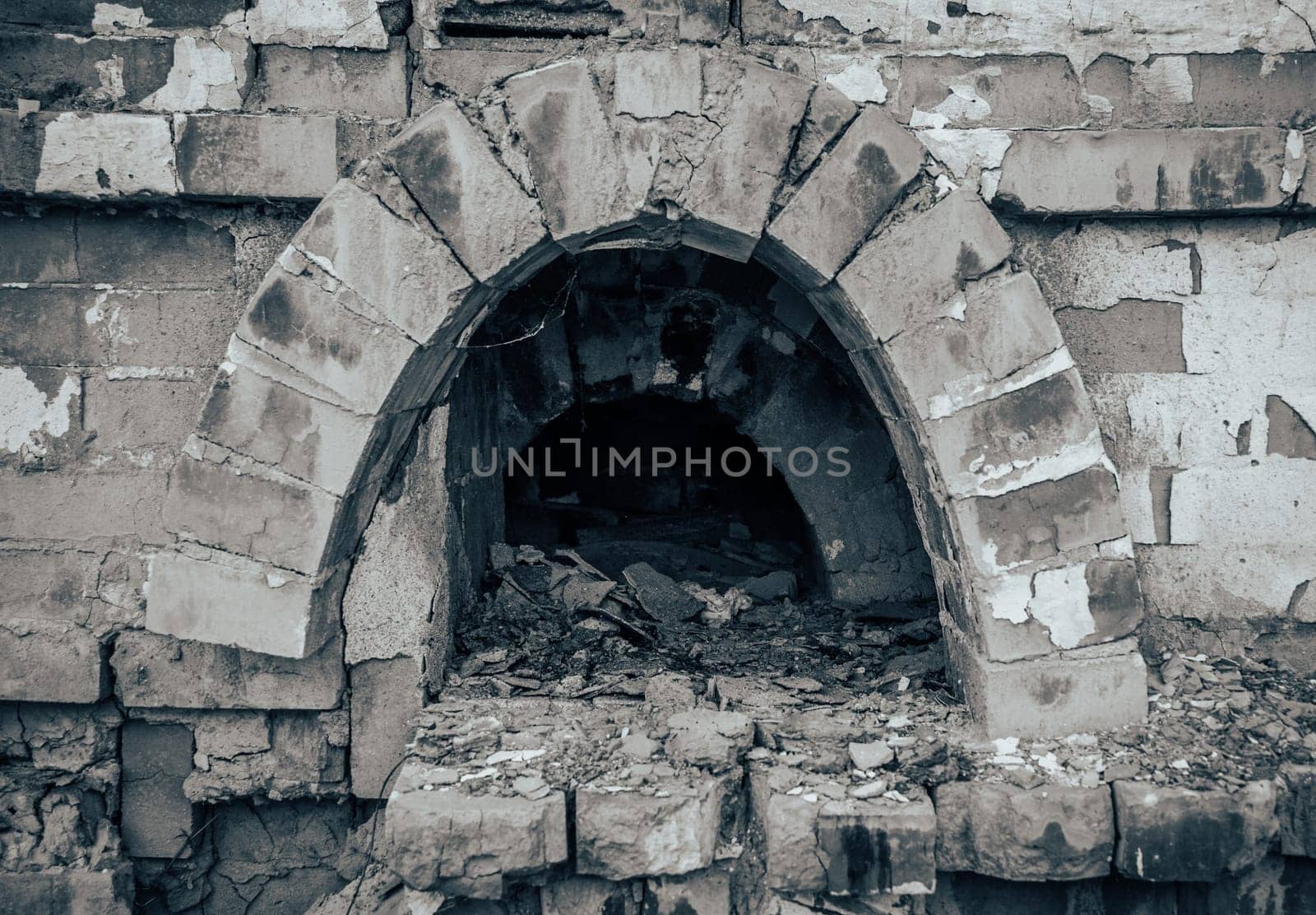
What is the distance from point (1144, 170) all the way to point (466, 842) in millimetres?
2772

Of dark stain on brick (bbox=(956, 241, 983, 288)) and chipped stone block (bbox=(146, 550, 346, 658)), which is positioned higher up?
dark stain on brick (bbox=(956, 241, 983, 288))

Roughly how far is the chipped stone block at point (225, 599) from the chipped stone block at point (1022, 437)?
6.27 feet

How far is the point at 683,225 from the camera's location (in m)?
2.79

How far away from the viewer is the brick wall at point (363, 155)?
284 cm

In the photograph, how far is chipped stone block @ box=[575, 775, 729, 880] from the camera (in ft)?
8.47

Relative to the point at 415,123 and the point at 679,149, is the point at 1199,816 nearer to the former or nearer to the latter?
the point at 679,149

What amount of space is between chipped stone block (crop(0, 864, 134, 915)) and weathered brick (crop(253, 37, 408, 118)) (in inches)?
98.0

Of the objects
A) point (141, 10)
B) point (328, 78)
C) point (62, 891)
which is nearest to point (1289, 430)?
point (328, 78)

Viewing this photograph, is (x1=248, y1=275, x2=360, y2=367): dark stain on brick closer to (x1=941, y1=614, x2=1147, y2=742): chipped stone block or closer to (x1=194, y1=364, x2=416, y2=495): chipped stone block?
(x1=194, y1=364, x2=416, y2=495): chipped stone block

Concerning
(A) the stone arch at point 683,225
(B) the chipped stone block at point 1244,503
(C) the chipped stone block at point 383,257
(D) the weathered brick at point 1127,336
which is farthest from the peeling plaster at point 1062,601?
(C) the chipped stone block at point 383,257

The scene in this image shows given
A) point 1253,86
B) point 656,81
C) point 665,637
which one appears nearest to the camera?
point 656,81

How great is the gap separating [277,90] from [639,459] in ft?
8.74

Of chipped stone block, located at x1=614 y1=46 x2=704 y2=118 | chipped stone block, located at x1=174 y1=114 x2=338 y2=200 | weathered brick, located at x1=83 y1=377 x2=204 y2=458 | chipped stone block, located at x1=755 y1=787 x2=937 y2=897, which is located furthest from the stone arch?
chipped stone block, located at x1=755 y1=787 x2=937 y2=897

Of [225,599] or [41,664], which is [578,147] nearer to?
[225,599]
